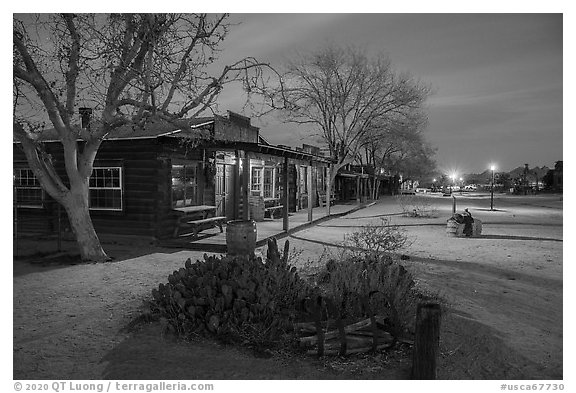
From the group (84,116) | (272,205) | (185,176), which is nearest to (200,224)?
(185,176)

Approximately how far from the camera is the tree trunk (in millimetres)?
8727

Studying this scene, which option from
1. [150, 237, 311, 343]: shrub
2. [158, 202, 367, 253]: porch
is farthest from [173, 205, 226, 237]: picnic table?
[150, 237, 311, 343]: shrub

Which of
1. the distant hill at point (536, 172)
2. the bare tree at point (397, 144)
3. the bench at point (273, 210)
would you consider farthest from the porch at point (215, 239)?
the distant hill at point (536, 172)

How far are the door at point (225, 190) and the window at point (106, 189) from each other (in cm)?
396

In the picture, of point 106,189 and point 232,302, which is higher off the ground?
point 106,189

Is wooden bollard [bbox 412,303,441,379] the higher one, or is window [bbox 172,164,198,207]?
window [bbox 172,164,198,207]

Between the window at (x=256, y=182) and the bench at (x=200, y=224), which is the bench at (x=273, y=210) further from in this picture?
the bench at (x=200, y=224)

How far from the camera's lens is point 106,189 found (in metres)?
12.6

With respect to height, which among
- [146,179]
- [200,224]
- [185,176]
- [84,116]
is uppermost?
[84,116]

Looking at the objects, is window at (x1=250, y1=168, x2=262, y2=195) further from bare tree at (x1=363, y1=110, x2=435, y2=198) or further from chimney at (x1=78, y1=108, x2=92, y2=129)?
bare tree at (x1=363, y1=110, x2=435, y2=198)

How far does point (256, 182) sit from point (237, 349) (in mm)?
14367

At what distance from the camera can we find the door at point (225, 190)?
51.5 feet

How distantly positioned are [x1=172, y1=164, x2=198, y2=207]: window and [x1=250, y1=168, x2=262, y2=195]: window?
4.59 metres

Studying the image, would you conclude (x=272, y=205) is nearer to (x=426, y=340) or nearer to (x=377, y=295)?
(x=377, y=295)
